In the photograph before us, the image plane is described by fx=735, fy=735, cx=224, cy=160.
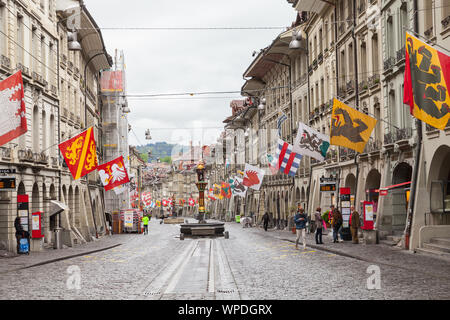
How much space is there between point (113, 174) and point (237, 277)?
27.8 m

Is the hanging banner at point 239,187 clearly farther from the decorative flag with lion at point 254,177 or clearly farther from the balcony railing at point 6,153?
the balcony railing at point 6,153

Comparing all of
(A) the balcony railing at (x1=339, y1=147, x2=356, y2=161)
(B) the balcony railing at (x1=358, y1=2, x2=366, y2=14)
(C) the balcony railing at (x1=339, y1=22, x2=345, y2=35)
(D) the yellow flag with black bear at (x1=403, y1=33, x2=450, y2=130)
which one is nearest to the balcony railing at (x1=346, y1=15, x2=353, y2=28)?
(C) the balcony railing at (x1=339, y1=22, x2=345, y2=35)

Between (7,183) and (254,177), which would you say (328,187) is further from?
(254,177)

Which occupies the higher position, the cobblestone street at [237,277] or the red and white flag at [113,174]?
the red and white flag at [113,174]

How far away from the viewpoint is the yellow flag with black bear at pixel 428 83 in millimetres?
17828

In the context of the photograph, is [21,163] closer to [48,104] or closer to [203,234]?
[48,104]

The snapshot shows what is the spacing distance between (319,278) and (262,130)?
64.0m

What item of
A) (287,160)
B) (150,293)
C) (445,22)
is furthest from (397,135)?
(150,293)

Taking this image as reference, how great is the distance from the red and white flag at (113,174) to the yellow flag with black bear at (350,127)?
1815 centimetres

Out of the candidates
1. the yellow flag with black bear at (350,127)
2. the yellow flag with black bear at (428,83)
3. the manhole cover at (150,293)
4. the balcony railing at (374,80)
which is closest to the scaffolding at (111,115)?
the balcony railing at (374,80)

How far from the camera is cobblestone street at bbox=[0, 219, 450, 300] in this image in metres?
13.9

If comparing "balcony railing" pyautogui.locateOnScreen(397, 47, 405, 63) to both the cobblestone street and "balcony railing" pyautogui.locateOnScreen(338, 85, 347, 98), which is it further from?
"balcony railing" pyautogui.locateOnScreen(338, 85, 347, 98)

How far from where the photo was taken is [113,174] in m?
44.4
